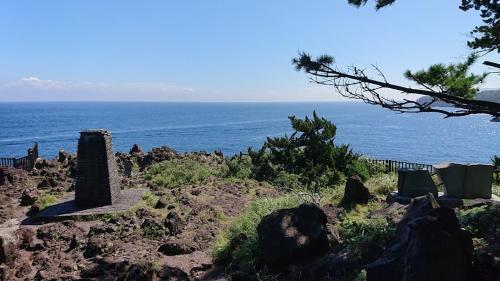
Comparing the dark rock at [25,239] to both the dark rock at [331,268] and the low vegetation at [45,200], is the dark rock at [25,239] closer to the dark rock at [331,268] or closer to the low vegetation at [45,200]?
the low vegetation at [45,200]

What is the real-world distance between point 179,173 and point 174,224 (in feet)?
26.7

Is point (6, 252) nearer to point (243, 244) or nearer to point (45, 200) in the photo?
point (243, 244)

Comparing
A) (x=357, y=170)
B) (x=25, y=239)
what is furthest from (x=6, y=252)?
(x=357, y=170)

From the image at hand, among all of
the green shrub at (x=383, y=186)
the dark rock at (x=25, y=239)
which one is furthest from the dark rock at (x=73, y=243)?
the green shrub at (x=383, y=186)

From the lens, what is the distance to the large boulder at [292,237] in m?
8.12

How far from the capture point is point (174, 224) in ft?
42.3

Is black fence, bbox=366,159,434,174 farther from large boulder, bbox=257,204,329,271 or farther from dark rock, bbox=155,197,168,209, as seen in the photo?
large boulder, bbox=257,204,329,271

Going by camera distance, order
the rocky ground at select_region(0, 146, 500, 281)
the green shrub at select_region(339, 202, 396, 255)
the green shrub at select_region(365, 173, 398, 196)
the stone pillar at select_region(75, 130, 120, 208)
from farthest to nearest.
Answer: the green shrub at select_region(365, 173, 398, 196) → the stone pillar at select_region(75, 130, 120, 208) → the green shrub at select_region(339, 202, 396, 255) → the rocky ground at select_region(0, 146, 500, 281)

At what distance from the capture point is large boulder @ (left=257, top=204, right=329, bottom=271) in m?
8.12

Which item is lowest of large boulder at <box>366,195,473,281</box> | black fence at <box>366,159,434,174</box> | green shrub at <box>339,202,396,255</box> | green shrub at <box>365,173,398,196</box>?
black fence at <box>366,159,434,174</box>

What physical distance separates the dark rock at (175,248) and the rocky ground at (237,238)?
0.08ft

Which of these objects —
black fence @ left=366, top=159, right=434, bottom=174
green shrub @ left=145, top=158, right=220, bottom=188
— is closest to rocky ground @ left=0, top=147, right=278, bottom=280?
green shrub @ left=145, top=158, right=220, bottom=188

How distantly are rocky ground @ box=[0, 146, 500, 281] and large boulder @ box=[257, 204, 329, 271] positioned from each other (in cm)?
2

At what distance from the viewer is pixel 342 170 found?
71.0ft
